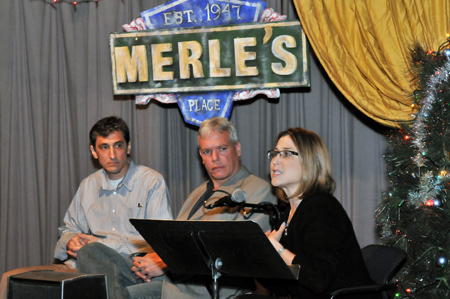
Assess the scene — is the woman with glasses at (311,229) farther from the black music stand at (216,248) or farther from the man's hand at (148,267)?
the man's hand at (148,267)

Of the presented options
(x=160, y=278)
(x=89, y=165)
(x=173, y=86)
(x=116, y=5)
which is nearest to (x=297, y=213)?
(x=160, y=278)

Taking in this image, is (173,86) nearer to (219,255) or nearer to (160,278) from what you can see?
(160,278)

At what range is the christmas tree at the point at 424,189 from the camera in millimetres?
2484

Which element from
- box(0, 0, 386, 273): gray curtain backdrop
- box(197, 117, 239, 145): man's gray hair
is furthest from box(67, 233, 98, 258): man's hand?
box(197, 117, 239, 145): man's gray hair

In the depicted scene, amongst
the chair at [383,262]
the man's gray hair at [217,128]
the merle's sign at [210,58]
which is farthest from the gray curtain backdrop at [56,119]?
the chair at [383,262]

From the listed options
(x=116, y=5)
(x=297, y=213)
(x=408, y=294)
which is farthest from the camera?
(x=116, y=5)

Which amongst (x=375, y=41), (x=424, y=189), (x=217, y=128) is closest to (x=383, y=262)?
(x=424, y=189)

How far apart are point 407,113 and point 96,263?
2047 millimetres

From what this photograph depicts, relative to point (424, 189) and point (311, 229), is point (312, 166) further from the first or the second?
point (424, 189)

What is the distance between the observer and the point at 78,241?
3.20 metres

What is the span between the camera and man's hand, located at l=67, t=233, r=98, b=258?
10.4ft

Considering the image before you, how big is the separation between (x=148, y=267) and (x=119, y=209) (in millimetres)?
600

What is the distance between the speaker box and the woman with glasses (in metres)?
0.83

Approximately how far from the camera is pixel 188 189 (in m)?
3.89
